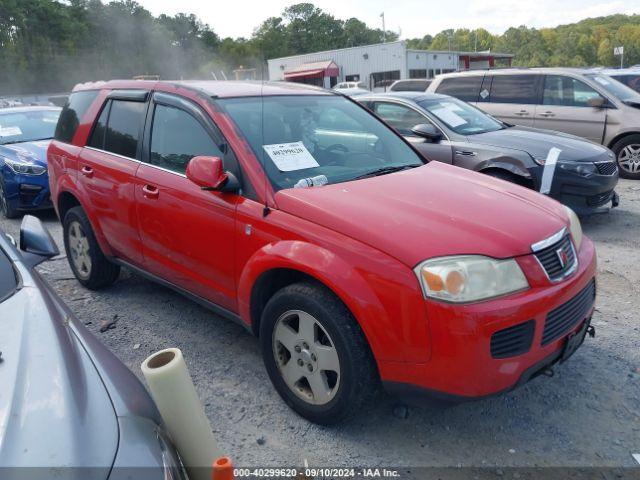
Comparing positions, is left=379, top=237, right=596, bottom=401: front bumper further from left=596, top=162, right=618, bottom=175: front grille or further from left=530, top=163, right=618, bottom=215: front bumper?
left=596, top=162, right=618, bottom=175: front grille

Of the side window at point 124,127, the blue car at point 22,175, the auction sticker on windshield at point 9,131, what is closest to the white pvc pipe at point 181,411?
the side window at point 124,127

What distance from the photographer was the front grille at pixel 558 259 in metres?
2.51

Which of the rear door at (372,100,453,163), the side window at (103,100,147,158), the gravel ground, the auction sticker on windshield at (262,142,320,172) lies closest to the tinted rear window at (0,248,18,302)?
the gravel ground

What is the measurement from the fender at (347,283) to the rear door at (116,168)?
1.58 metres

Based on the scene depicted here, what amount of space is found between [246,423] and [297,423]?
0.28 m

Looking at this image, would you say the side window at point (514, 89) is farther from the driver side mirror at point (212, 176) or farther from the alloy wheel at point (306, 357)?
the alloy wheel at point (306, 357)

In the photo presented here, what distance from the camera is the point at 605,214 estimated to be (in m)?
6.60

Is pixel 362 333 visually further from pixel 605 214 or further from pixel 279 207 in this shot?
pixel 605 214

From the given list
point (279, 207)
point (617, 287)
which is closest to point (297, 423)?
point (279, 207)

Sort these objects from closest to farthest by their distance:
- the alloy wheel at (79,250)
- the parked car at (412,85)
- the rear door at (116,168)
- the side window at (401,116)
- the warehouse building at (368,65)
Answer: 1. the rear door at (116,168)
2. the alloy wheel at (79,250)
3. the side window at (401,116)
4. the parked car at (412,85)
5. the warehouse building at (368,65)

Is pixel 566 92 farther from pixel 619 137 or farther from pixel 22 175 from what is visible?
pixel 22 175

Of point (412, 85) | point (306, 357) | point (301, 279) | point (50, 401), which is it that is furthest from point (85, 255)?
point (412, 85)

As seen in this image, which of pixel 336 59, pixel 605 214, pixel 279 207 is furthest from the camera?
pixel 336 59

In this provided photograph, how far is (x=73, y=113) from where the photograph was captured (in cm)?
476
